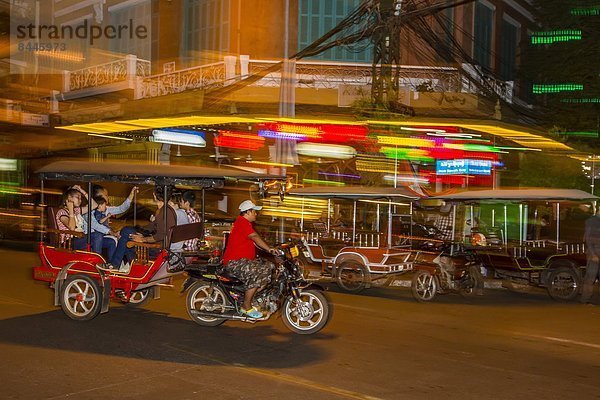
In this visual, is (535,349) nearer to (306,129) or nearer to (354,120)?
(354,120)

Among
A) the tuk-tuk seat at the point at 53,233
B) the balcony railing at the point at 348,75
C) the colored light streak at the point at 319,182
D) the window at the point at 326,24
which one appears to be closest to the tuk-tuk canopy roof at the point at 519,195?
the tuk-tuk seat at the point at 53,233

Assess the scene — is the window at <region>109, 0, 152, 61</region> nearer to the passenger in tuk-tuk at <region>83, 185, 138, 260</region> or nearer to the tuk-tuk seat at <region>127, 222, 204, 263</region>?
the passenger in tuk-tuk at <region>83, 185, 138, 260</region>

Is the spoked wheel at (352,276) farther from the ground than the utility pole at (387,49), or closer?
closer

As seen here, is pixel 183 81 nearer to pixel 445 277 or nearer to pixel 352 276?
pixel 352 276

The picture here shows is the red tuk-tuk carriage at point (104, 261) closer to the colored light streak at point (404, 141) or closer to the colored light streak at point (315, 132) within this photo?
the colored light streak at point (404, 141)

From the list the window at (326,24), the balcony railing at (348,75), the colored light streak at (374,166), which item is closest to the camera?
the colored light streak at (374,166)

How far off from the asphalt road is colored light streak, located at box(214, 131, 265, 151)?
450 inches

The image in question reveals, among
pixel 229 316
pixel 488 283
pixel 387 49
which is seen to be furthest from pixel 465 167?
pixel 229 316

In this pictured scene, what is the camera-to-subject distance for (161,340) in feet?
27.6

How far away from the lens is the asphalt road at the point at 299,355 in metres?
6.50

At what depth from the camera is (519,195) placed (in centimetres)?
1302

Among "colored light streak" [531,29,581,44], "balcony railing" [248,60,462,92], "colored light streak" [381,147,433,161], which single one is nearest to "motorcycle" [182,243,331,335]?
"colored light streak" [381,147,433,161]

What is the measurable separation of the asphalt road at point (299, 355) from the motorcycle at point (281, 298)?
22cm

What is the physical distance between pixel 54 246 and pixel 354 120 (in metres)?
10.2
